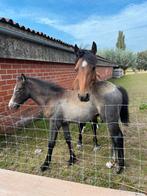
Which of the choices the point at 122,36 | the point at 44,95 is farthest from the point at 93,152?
the point at 122,36

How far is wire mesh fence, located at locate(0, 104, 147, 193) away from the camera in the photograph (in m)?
2.68

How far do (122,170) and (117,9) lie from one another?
1121cm

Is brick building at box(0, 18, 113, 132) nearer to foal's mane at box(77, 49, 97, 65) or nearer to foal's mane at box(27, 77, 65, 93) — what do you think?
foal's mane at box(27, 77, 65, 93)

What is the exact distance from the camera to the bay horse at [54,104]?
3029 mm

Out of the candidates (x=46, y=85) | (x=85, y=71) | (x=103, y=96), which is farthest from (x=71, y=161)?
(x=85, y=71)

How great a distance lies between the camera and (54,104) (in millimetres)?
3125

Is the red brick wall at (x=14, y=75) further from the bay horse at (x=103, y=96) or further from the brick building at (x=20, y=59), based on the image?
the bay horse at (x=103, y=96)

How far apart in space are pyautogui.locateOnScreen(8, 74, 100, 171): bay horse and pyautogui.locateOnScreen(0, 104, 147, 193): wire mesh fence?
0.19 metres

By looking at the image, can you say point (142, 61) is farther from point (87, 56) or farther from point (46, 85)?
point (87, 56)

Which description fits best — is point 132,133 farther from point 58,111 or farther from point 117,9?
point 117,9

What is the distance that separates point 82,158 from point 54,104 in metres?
0.92

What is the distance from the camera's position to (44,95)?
3.20 metres

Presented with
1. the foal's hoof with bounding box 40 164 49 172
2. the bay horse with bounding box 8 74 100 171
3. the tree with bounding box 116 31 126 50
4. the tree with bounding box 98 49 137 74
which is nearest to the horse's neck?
the bay horse with bounding box 8 74 100 171

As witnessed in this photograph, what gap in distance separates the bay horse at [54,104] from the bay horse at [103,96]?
162 mm
